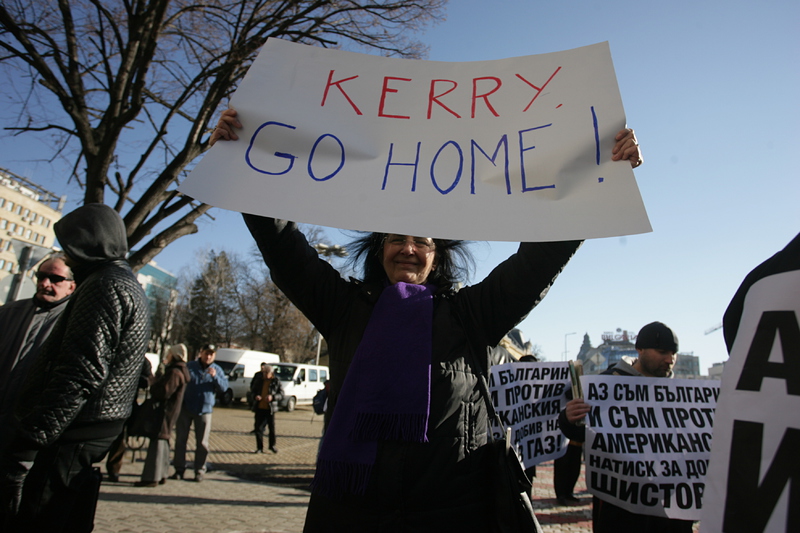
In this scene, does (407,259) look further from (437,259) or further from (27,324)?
(27,324)

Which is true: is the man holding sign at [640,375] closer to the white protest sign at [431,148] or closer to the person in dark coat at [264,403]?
the white protest sign at [431,148]

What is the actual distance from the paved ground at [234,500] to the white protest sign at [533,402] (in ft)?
7.89

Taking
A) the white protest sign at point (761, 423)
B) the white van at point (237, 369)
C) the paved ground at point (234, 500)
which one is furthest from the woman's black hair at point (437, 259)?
the white van at point (237, 369)

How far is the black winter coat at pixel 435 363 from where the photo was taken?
151 centimetres

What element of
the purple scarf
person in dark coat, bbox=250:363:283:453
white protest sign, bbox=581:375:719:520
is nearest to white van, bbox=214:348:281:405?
person in dark coat, bbox=250:363:283:453

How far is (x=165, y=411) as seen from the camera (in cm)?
620

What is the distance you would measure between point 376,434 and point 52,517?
1496 millimetres

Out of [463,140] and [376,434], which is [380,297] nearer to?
[376,434]

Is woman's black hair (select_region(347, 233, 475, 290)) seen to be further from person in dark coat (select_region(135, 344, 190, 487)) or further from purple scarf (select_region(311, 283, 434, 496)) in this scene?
person in dark coat (select_region(135, 344, 190, 487))

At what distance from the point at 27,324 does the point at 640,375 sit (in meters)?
3.74

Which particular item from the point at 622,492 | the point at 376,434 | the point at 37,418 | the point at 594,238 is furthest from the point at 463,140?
the point at 622,492

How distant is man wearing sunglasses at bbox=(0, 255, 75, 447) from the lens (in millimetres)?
2422

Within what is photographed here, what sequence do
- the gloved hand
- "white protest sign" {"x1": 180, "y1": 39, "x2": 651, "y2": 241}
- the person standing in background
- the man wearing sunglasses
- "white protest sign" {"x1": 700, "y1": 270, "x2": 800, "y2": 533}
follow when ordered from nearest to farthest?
"white protest sign" {"x1": 700, "y1": 270, "x2": 800, "y2": 533} < "white protest sign" {"x1": 180, "y1": 39, "x2": 651, "y2": 241} < the gloved hand < the man wearing sunglasses < the person standing in background

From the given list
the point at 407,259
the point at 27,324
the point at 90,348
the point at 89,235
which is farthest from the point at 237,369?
the point at 407,259
